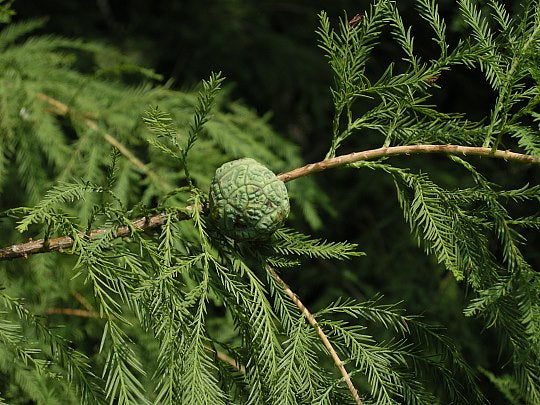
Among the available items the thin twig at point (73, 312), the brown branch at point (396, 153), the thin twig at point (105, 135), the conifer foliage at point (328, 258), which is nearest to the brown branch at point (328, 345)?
the conifer foliage at point (328, 258)

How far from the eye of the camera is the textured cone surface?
3.52ft

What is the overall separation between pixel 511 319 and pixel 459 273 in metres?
0.15

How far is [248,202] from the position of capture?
107 cm

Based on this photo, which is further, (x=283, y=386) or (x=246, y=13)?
(x=246, y=13)

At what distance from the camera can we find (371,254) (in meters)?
2.69

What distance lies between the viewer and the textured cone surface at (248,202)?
3.52ft

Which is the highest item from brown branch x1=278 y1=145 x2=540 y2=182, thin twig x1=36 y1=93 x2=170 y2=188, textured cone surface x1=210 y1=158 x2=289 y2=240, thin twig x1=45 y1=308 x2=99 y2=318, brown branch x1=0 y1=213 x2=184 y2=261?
brown branch x1=278 y1=145 x2=540 y2=182

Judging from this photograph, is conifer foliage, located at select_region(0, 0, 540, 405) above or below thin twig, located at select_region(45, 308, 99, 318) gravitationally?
above

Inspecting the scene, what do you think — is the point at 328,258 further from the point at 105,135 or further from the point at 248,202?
the point at 105,135

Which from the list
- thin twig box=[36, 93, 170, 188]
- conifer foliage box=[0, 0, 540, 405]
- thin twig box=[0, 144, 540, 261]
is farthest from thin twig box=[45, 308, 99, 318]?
thin twig box=[0, 144, 540, 261]

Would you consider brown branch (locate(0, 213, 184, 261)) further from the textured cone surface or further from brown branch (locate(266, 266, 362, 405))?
brown branch (locate(266, 266, 362, 405))

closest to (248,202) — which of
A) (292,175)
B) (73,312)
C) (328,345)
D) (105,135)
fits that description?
(292,175)

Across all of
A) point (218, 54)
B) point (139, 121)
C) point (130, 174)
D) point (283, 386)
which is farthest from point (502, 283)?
point (218, 54)

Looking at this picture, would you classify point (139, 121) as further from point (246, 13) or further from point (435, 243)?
point (246, 13)
